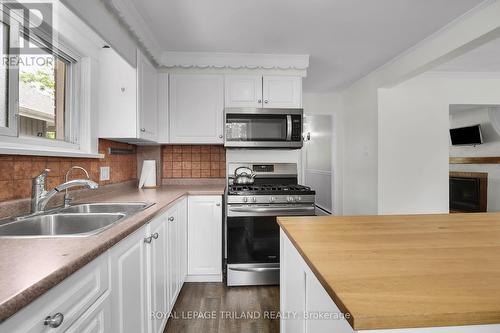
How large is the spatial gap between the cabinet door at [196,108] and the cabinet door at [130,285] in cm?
158

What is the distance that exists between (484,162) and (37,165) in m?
6.58

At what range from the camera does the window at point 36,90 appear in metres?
1.30

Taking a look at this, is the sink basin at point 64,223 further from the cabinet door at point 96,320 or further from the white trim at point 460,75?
the white trim at point 460,75

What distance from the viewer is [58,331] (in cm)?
66

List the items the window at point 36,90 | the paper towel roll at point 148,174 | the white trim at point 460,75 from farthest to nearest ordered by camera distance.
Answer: the white trim at point 460,75, the paper towel roll at point 148,174, the window at point 36,90

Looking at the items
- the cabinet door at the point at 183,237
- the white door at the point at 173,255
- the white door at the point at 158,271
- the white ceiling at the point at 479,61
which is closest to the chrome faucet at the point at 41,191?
the white door at the point at 158,271

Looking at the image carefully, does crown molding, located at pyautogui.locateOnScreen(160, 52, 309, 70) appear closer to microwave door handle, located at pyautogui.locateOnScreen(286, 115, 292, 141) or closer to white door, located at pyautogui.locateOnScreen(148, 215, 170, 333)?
microwave door handle, located at pyautogui.locateOnScreen(286, 115, 292, 141)

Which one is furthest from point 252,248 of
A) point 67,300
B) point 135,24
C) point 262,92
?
point 135,24

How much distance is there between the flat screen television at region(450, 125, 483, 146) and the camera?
4953 mm

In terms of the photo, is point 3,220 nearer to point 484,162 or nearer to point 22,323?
point 22,323

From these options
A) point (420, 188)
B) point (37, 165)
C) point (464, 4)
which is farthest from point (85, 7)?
point (420, 188)

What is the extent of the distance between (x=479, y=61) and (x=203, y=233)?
358cm

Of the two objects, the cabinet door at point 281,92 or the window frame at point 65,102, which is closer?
the window frame at point 65,102

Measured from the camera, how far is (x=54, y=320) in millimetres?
628
